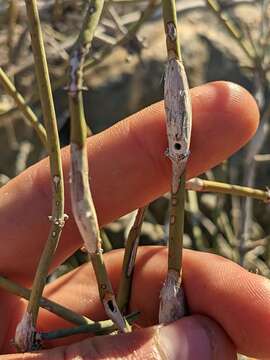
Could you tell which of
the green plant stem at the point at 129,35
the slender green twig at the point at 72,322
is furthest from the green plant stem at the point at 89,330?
the green plant stem at the point at 129,35

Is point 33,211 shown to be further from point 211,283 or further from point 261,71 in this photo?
point 261,71

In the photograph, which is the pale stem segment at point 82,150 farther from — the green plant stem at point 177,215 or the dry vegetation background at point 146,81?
the dry vegetation background at point 146,81

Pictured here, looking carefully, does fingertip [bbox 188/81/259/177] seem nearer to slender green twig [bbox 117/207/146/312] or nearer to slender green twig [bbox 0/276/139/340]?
slender green twig [bbox 117/207/146/312]

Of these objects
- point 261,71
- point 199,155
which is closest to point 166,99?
point 199,155

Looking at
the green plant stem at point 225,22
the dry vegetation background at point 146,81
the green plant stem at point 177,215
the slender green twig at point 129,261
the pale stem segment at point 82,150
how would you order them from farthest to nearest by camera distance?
the dry vegetation background at point 146,81, the green plant stem at point 225,22, the slender green twig at point 129,261, the green plant stem at point 177,215, the pale stem segment at point 82,150

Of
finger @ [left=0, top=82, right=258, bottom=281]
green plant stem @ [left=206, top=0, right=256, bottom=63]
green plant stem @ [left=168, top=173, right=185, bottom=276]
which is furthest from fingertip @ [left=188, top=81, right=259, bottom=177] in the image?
green plant stem @ [left=206, top=0, right=256, bottom=63]

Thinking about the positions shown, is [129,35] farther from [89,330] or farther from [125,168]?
[89,330]

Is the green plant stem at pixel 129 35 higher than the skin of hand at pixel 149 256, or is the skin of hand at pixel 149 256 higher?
the green plant stem at pixel 129 35

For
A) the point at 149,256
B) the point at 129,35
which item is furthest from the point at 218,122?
the point at 129,35
